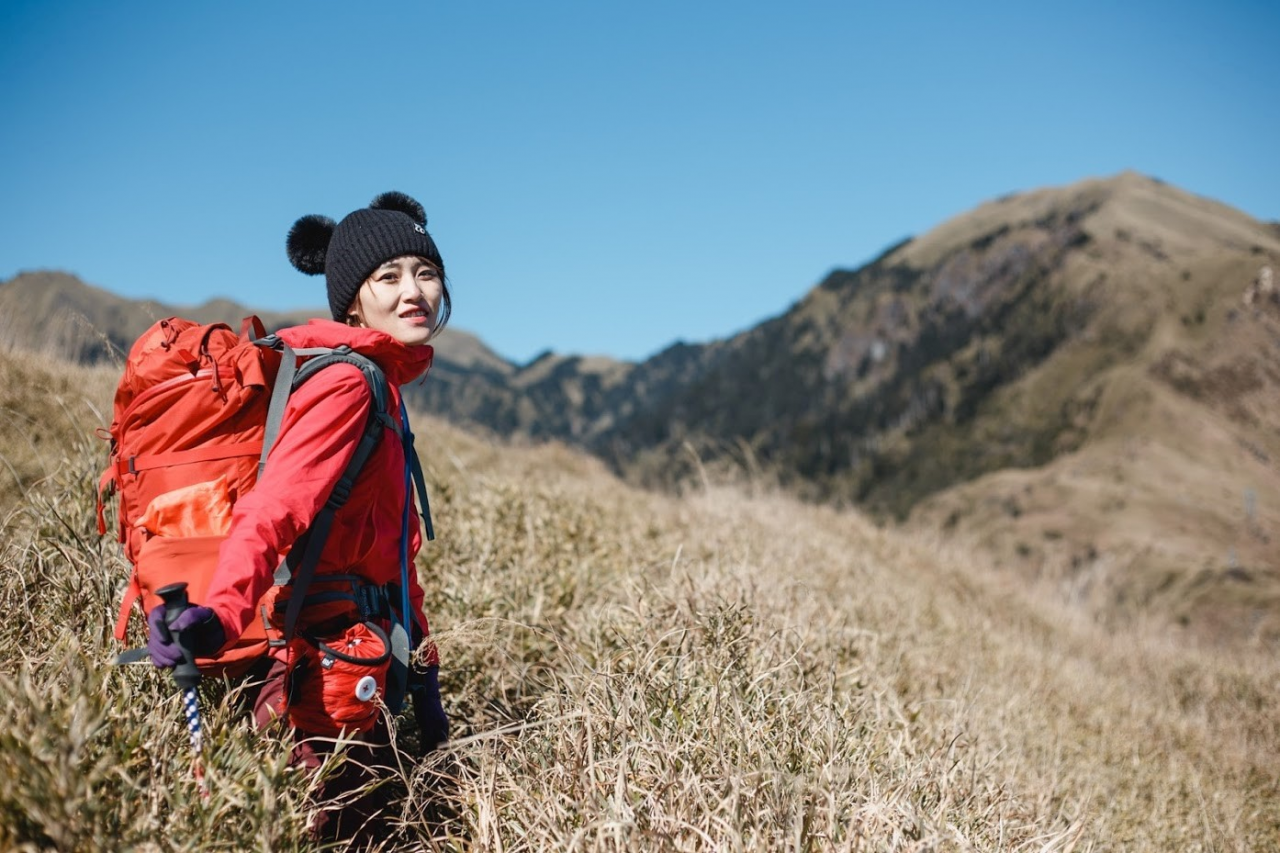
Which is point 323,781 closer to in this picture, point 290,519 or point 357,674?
point 357,674

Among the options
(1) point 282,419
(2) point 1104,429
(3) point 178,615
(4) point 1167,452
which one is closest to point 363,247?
(1) point 282,419

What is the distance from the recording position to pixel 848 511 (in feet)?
Answer: 36.3

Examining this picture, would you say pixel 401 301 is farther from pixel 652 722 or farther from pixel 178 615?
pixel 652 722

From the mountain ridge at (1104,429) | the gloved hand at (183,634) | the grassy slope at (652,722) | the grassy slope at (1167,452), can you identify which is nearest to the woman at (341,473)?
the gloved hand at (183,634)

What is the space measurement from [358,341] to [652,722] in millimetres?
1494

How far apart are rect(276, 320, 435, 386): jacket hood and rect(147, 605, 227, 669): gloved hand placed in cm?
80

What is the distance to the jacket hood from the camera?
213 cm

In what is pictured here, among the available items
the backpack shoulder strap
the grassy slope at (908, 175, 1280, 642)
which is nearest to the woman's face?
the backpack shoulder strap

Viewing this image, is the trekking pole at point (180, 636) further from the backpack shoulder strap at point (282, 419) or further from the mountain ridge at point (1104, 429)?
the mountain ridge at point (1104, 429)

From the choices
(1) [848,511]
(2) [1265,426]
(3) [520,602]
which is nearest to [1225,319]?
(2) [1265,426]

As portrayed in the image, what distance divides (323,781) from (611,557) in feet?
9.87

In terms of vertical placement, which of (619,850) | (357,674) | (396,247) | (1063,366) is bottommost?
(619,850)

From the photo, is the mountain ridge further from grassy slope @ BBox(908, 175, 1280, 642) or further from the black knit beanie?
the black knit beanie

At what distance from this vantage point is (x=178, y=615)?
5.13 feet
